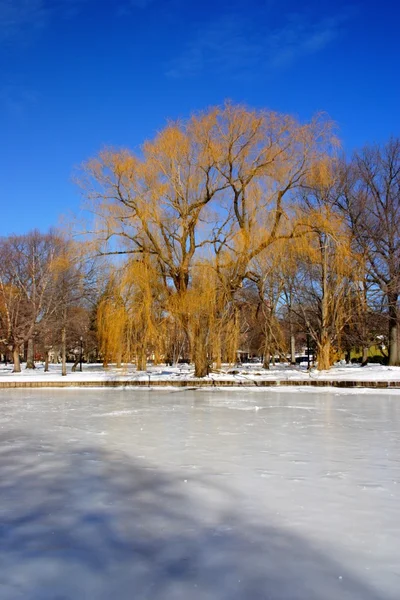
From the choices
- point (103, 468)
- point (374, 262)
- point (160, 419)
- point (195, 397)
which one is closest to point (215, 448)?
point (103, 468)

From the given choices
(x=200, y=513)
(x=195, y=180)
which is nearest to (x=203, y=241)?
(x=195, y=180)

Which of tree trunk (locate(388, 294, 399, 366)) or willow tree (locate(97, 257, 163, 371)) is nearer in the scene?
willow tree (locate(97, 257, 163, 371))

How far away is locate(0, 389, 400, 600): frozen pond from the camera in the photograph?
104 inches

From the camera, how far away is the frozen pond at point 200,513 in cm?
264

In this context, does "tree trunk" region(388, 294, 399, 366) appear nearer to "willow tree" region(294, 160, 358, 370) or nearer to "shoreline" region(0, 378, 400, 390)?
"willow tree" region(294, 160, 358, 370)

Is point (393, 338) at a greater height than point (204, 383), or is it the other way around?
point (393, 338)

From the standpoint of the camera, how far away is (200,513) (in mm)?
3748

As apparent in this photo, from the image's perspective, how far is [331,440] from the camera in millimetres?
6688

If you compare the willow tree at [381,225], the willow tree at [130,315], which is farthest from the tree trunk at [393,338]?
the willow tree at [130,315]

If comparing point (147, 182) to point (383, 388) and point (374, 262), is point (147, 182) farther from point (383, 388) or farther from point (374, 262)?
point (374, 262)

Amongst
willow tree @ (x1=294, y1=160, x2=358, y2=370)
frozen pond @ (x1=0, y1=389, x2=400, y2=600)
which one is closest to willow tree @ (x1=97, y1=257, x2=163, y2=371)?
willow tree @ (x1=294, y1=160, x2=358, y2=370)

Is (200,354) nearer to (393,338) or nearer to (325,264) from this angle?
(325,264)

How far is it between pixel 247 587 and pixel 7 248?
3205 centimetres

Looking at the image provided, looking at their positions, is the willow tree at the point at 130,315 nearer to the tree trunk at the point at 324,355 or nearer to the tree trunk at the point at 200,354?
the tree trunk at the point at 200,354
